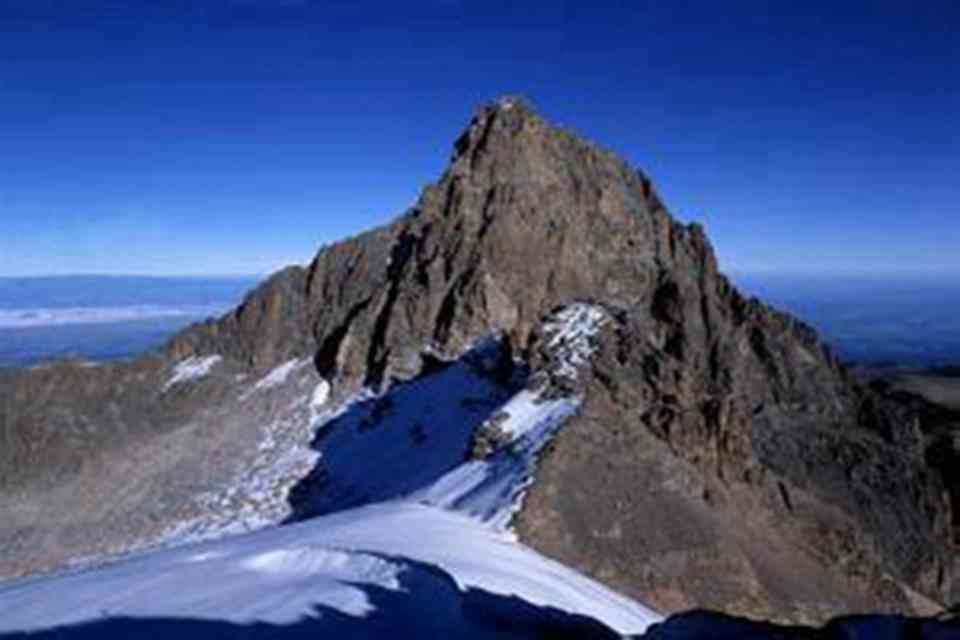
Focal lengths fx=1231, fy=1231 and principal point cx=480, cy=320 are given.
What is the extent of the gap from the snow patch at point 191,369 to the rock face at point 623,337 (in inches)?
45.7

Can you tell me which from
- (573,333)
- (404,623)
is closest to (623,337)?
(573,333)

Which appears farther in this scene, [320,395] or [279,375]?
[279,375]

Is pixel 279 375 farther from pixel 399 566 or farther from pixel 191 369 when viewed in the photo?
pixel 399 566

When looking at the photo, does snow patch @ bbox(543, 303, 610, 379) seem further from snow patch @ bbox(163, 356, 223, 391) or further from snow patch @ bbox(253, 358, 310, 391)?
snow patch @ bbox(163, 356, 223, 391)

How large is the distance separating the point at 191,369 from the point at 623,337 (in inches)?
1520

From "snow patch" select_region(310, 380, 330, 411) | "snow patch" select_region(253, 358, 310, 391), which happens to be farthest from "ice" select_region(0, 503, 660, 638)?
"snow patch" select_region(253, 358, 310, 391)

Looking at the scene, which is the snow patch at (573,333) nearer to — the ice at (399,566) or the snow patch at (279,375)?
the ice at (399,566)

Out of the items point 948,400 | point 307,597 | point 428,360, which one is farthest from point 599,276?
point 948,400

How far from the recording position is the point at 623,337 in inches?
2274

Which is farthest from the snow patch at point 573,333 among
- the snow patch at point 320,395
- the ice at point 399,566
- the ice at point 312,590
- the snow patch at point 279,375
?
the snow patch at point 279,375

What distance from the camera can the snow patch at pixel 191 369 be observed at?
83.8 meters

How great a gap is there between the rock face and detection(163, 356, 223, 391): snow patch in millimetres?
1161

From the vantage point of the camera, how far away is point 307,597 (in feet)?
61.3

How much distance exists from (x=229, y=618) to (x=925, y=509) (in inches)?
3059
